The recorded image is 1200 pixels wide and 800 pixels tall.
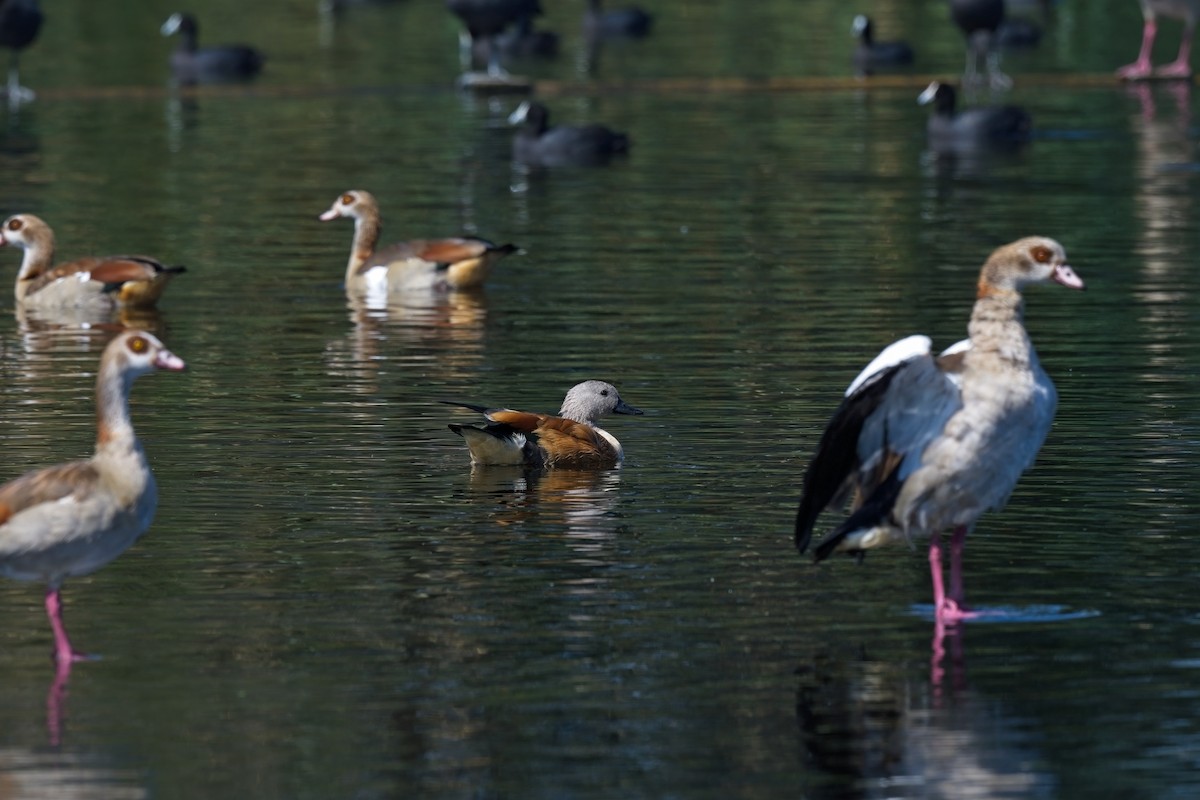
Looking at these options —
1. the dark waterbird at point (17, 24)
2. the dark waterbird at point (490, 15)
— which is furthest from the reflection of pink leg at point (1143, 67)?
the dark waterbird at point (17, 24)

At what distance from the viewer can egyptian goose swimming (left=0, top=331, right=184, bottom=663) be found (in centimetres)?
999

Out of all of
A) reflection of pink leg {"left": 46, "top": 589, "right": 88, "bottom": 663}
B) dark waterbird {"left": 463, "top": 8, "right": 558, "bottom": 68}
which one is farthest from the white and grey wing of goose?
dark waterbird {"left": 463, "top": 8, "right": 558, "bottom": 68}

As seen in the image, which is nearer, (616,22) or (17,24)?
(17,24)

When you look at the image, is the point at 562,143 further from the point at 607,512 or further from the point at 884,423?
the point at 884,423

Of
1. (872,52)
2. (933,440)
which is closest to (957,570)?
(933,440)

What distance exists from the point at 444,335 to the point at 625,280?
319 cm

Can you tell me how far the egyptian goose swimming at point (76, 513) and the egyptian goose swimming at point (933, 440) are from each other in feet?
9.02

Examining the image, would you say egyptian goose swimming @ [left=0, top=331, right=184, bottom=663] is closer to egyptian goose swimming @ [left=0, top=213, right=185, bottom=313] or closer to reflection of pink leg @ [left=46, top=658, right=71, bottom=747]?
reflection of pink leg @ [left=46, top=658, right=71, bottom=747]

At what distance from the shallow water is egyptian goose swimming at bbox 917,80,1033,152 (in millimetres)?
1990

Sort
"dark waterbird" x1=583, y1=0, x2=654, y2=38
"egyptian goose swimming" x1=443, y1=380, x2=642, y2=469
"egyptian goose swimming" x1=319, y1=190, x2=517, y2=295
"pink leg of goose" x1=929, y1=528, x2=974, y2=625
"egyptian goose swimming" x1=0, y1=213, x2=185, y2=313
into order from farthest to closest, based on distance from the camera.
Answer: "dark waterbird" x1=583, y1=0, x2=654, y2=38 < "egyptian goose swimming" x1=319, y1=190, x2=517, y2=295 < "egyptian goose swimming" x1=0, y1=213, x2=185, y2=313 < "egyptian goose swimming" x1=443, y1=380, x2=642, y2=469 < "pink leg of goose" x1=929, y1=528, x2=974, y2=625

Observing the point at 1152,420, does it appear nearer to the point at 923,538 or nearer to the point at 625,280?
the point at 923,538

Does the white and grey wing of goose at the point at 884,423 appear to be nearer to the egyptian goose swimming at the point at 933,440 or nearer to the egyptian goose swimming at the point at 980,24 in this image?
the egyptian goose swimming at the point at 933,440

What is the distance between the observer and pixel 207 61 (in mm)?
46938

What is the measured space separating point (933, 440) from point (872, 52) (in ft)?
123
